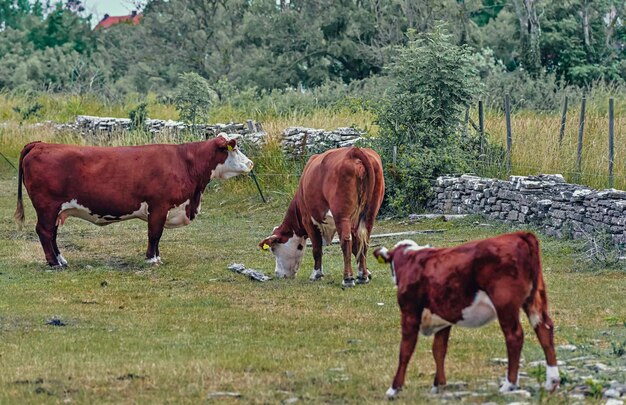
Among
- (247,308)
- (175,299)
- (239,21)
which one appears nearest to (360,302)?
(247,308)

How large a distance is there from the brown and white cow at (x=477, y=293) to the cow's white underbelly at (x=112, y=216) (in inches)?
374

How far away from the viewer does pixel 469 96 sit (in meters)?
23.8

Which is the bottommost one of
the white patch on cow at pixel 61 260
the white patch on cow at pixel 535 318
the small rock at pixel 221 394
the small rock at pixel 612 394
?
the white patch on cow at pixel 61 260

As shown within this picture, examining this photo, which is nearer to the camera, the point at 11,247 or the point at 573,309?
the point at 573,309

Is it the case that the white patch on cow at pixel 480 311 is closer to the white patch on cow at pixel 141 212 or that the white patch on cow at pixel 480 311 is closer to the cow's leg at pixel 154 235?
the cow's leg at pixel 154 235

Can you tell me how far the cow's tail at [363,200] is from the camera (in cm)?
1456

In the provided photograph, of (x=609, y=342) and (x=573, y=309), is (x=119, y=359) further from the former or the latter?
(x=573, y=309)

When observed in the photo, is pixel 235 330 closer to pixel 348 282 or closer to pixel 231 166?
pixel 348 282

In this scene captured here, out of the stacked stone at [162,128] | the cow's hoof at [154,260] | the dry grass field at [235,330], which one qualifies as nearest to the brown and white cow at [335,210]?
the dry grass field at [235,330]

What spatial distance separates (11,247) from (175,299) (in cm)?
596

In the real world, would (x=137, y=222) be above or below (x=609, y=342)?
below

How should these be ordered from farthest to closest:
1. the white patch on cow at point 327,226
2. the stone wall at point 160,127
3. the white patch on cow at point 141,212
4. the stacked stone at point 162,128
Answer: the stone wall at point 160,127, the stacked stone at point 162,128, the white patch on cow at point 141,212, the white patch on cow at point 327,226

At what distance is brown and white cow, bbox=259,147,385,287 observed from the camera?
47.6ft

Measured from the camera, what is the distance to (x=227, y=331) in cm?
1162
